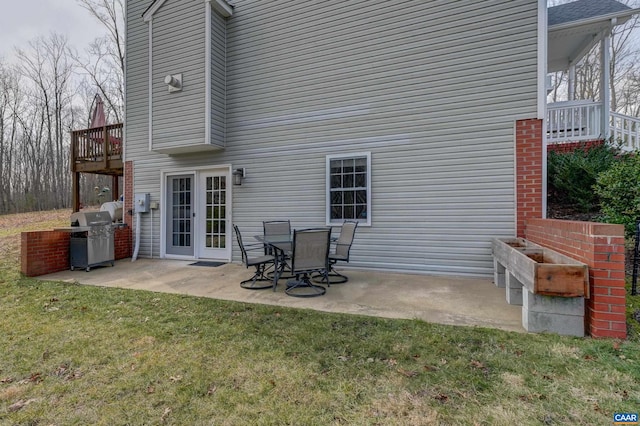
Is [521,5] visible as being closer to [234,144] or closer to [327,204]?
[327,204]

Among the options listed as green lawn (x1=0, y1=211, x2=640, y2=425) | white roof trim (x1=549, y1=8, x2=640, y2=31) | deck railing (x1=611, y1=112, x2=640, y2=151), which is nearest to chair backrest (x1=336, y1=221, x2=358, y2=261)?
green lawn (x1=0, y1=211, x2=640, y2=425)

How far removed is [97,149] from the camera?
891cm

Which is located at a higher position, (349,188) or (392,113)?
(392,113)

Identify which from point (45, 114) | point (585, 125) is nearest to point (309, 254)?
point (585, 125)

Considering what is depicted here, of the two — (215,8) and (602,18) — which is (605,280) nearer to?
(602,18)

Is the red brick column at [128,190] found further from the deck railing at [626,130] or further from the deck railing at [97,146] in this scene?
the deck railing at [626,130]

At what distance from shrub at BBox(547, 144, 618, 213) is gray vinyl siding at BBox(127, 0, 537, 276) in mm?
2217

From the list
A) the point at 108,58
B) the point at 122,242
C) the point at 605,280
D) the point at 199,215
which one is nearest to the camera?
the point at 605,280

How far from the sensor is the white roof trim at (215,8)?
6.71 m

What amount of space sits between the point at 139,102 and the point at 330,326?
7773 mm

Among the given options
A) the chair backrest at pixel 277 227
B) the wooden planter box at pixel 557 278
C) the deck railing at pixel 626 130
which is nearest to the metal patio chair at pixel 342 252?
the chair backrest at pixel 277 227

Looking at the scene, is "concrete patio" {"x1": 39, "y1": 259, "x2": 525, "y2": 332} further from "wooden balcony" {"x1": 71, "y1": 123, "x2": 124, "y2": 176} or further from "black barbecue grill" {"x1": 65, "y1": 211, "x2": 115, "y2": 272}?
"wooden balcony" {"x1": 71, "y1": 123, "x2": 124, "y2": 176}

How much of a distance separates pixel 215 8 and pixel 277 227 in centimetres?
501

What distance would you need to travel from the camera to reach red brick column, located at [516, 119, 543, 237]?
4.94 meters
